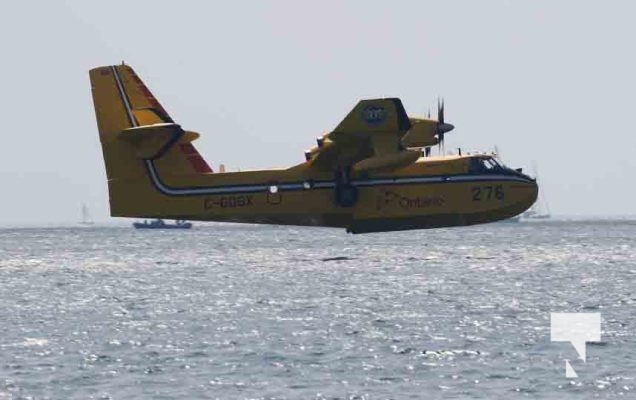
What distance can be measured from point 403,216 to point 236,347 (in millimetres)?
16416

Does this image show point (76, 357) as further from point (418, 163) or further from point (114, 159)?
point (418, 163)

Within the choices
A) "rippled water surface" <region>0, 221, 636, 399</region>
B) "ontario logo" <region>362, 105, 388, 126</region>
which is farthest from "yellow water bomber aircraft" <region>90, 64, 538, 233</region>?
"rippled water surface" <region>0, 221, 636, 399</region>

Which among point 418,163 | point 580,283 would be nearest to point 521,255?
point 580,283

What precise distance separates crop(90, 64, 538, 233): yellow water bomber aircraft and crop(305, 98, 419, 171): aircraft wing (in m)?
0.06

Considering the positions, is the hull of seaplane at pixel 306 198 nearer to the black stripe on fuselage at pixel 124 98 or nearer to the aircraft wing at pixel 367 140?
the aircraft wing at pixel 367 140

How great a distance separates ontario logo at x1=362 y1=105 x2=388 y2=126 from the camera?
189 feet

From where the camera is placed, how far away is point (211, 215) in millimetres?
60469

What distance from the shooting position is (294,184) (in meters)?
60.8

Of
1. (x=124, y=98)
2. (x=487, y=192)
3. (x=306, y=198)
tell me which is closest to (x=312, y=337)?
(x=306, y=198)

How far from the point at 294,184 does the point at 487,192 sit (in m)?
9.26

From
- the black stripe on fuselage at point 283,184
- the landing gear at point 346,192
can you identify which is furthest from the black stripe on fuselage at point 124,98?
the landing gear at point 346,192

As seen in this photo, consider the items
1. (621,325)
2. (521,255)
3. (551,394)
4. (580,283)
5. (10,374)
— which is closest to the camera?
Answer: (551,394)

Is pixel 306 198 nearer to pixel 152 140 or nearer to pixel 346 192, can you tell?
pixel 346 192

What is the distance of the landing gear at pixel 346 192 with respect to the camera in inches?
2395
